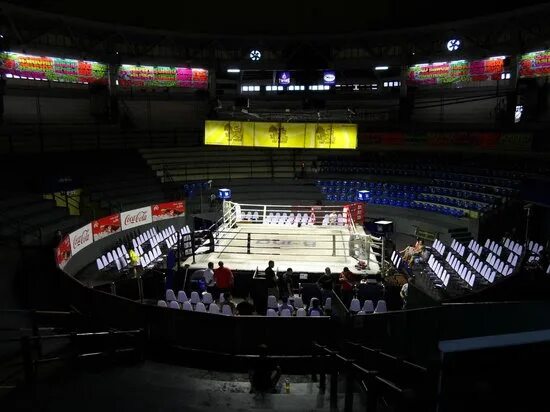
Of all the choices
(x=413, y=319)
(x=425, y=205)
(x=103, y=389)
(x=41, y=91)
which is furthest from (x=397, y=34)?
(x=103, y=389)

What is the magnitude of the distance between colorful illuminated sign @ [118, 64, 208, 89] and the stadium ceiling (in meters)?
0.78

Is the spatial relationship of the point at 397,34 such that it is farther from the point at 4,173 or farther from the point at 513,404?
the point at 513,404

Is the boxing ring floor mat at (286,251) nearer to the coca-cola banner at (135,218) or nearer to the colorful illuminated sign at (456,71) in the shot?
the coca-cola banner at (135,218)

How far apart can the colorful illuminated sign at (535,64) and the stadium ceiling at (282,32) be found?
81 cm

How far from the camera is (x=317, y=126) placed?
19.7 metres

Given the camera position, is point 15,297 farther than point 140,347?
Yes

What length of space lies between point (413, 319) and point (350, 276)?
629cm

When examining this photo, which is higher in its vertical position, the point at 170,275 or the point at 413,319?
the point at 413,319

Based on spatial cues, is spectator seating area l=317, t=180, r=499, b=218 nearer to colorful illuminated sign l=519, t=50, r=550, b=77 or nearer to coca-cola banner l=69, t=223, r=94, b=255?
colorful illuminated sign l=519, t=50, r=550, b=77

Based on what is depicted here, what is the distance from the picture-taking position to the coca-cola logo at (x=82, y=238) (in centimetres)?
1653

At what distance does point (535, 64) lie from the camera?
25.1 m

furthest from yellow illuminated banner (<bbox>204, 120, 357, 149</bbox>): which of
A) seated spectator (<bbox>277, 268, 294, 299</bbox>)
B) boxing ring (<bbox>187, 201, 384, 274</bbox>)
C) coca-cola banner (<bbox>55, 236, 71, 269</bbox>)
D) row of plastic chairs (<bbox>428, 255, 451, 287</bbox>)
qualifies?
coca-cola banner (<bbox>55, 236, 71, 269</bbox>)

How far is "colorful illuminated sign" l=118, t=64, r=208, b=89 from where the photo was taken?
29234mm

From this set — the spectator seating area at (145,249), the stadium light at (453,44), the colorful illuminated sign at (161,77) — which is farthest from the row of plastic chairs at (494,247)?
the colorful illuminated sign at (161,77)
